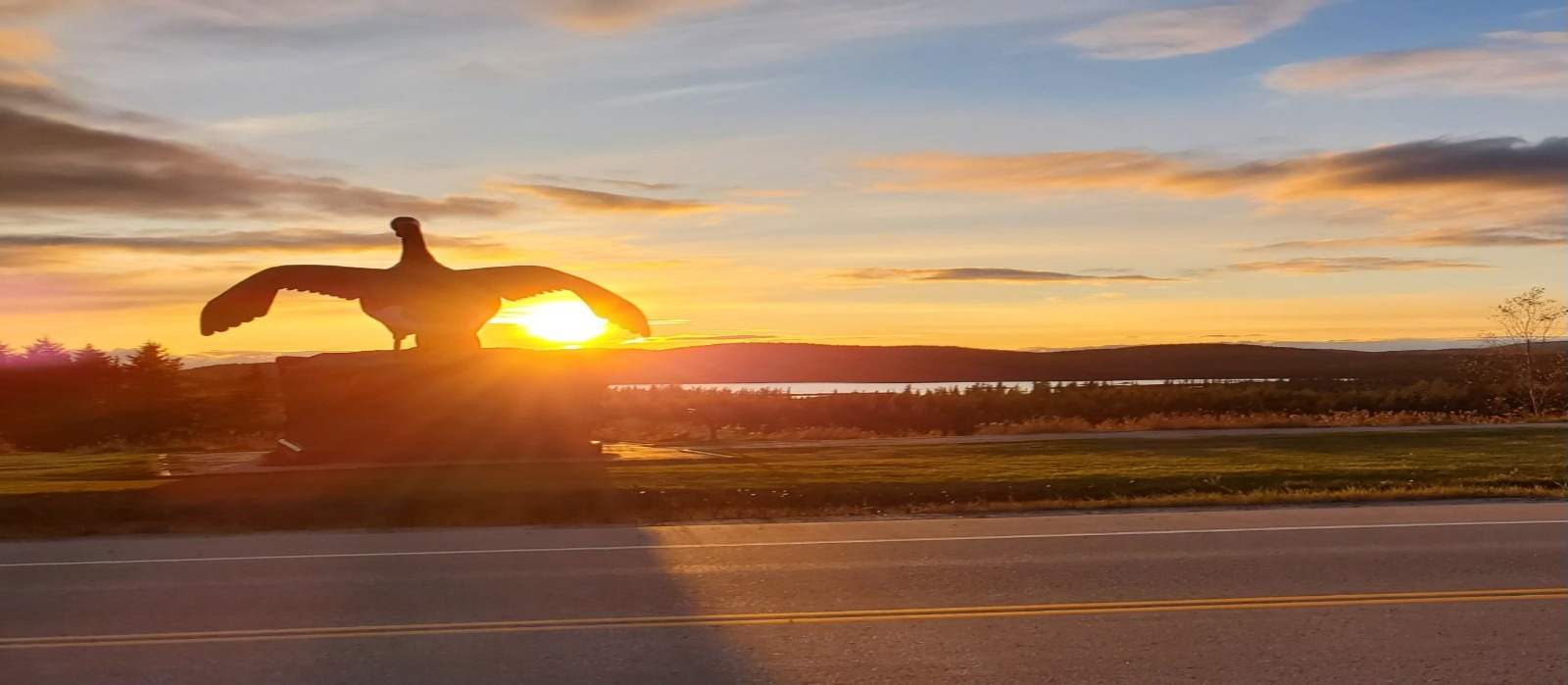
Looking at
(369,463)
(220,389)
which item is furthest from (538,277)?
(220,389)

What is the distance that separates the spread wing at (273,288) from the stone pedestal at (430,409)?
3.59 ft

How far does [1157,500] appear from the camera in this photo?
16312mm

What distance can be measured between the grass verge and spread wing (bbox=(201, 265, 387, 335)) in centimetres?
279

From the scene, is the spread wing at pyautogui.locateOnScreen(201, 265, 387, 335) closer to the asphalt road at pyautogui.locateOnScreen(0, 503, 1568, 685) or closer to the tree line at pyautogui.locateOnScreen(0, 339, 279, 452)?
the asphalt road at pyautogui.locateOnScreen(0, 503, 1568, 685)

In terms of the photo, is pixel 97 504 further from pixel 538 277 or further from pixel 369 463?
pixel 538 277

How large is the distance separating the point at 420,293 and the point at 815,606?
16124 millimetres

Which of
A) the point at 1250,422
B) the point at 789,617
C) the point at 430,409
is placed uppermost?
the point at 430,409

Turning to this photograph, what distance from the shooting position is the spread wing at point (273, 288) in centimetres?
2269

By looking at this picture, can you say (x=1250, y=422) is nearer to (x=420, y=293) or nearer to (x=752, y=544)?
(x=420, y=293)

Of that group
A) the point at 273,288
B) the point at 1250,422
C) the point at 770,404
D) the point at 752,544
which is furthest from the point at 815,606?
the point at 770,404

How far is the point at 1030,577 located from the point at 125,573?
7394 mm

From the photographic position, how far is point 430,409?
23281mm

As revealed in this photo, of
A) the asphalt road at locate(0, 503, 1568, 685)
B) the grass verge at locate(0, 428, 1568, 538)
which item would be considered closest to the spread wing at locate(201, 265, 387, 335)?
the grass verge at locate(0, 428, 1568, 538)

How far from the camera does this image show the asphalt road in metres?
7.48
